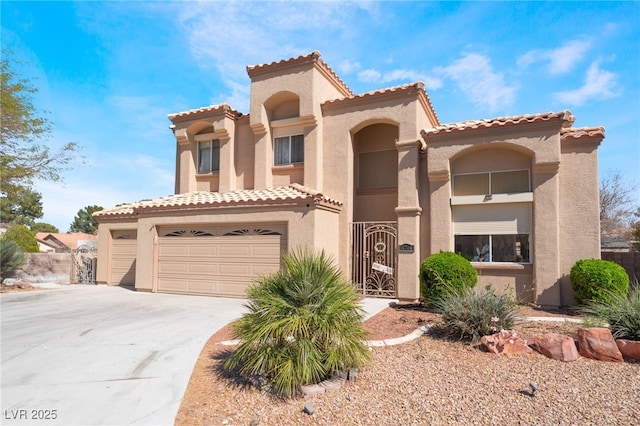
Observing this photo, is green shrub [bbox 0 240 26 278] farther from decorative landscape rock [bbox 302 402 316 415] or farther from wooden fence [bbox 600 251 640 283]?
wooden fence [bbox 600 251 640 283]

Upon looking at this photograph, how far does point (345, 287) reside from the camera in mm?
6492

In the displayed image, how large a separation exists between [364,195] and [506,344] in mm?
9904

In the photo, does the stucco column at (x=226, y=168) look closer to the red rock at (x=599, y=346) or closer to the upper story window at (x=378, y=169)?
the upper story window at (x=378, y=169)

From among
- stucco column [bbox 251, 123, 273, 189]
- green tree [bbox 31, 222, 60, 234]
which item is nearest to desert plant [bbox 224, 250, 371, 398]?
stucco column [bbox 251, 123, 273, 189]

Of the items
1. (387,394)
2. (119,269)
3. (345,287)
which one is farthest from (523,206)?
(119,269)

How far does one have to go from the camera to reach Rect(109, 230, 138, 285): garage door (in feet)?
59.5

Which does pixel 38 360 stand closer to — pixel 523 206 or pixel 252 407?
pixel 252 407

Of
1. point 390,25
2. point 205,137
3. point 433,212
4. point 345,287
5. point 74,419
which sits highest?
point 390,25

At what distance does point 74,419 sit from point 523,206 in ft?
40.6

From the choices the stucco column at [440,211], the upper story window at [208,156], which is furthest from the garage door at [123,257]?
the stucco column at [440,211]

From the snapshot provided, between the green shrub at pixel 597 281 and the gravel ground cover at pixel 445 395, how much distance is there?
4444 mm

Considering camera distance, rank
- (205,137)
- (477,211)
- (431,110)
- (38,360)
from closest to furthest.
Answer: (38,360), (477,211), (431,110), (205,137)

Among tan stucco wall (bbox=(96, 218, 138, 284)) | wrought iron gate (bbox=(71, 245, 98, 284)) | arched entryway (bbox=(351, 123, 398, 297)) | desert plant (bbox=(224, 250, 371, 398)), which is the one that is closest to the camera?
Answer: desert plant (bbox=(224, 250, 371, 398))

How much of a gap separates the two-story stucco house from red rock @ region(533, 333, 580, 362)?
5.52 meters
